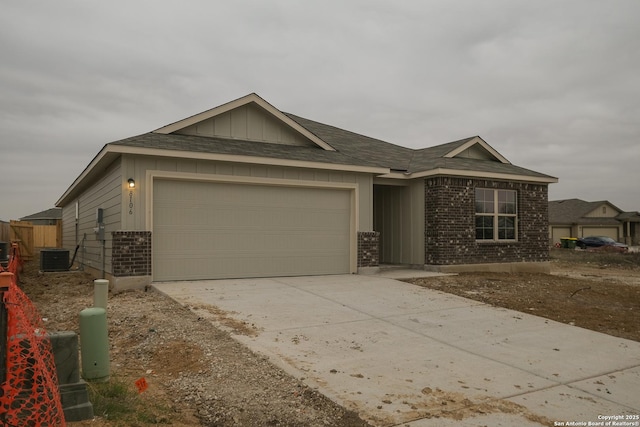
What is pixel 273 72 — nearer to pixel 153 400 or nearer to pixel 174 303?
pixel 174 303

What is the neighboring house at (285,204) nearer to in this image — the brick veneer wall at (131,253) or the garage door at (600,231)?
the brick veneer wall at (131,253)

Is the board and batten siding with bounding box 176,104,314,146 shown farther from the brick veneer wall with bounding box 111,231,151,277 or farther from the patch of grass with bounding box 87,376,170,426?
the patch of grass with bounding box 87,376,170,426

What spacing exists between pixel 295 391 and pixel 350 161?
918 cm

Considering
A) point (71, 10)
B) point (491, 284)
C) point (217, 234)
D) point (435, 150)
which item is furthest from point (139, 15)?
point (491, 284)

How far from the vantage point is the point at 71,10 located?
39.9ft

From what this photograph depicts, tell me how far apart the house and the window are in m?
34.5

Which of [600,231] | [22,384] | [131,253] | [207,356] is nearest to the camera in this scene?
[22,384]

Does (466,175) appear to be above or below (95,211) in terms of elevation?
above

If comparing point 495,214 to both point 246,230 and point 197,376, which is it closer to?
point 246,230

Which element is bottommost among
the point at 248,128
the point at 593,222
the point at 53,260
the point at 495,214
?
the point at 53,260

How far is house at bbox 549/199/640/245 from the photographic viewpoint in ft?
155

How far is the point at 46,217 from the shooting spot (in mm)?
47625

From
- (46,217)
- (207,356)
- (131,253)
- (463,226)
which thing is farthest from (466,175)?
(46,217)

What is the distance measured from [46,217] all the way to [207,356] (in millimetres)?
49836
